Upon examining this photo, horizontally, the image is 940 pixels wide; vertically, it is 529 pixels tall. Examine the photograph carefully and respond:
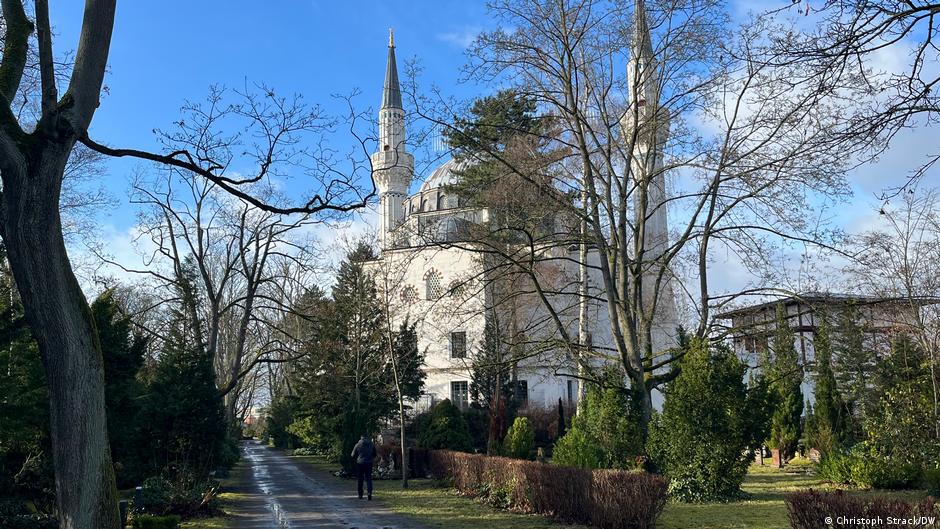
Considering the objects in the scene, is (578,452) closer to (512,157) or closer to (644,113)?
(512,157)

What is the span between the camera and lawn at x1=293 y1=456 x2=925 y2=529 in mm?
11352

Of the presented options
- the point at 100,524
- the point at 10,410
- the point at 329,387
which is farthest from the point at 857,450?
the point at 329,387

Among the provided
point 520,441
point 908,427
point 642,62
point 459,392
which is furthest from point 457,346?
point 908,427

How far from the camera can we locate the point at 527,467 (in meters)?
13.6

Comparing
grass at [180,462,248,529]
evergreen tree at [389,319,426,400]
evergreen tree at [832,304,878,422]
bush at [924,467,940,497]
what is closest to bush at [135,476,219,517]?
grass at [180,462,248,529]

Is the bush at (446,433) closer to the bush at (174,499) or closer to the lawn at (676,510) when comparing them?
the lawn at (676,510)

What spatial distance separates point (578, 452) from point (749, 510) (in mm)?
4385

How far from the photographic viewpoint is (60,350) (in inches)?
277

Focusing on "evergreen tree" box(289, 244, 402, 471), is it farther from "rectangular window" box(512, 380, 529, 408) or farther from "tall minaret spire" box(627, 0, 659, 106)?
"tall minaret spire" box(627, 0, 659, 106)

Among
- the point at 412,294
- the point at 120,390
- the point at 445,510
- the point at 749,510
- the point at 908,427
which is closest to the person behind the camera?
the point at 749,510

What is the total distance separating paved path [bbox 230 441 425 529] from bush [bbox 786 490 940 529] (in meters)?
6.67

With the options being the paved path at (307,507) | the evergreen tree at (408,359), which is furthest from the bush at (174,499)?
the evergreen tree at (408,359)

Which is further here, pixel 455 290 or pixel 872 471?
pixel 872 471

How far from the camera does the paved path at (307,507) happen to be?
12953 millimetres
